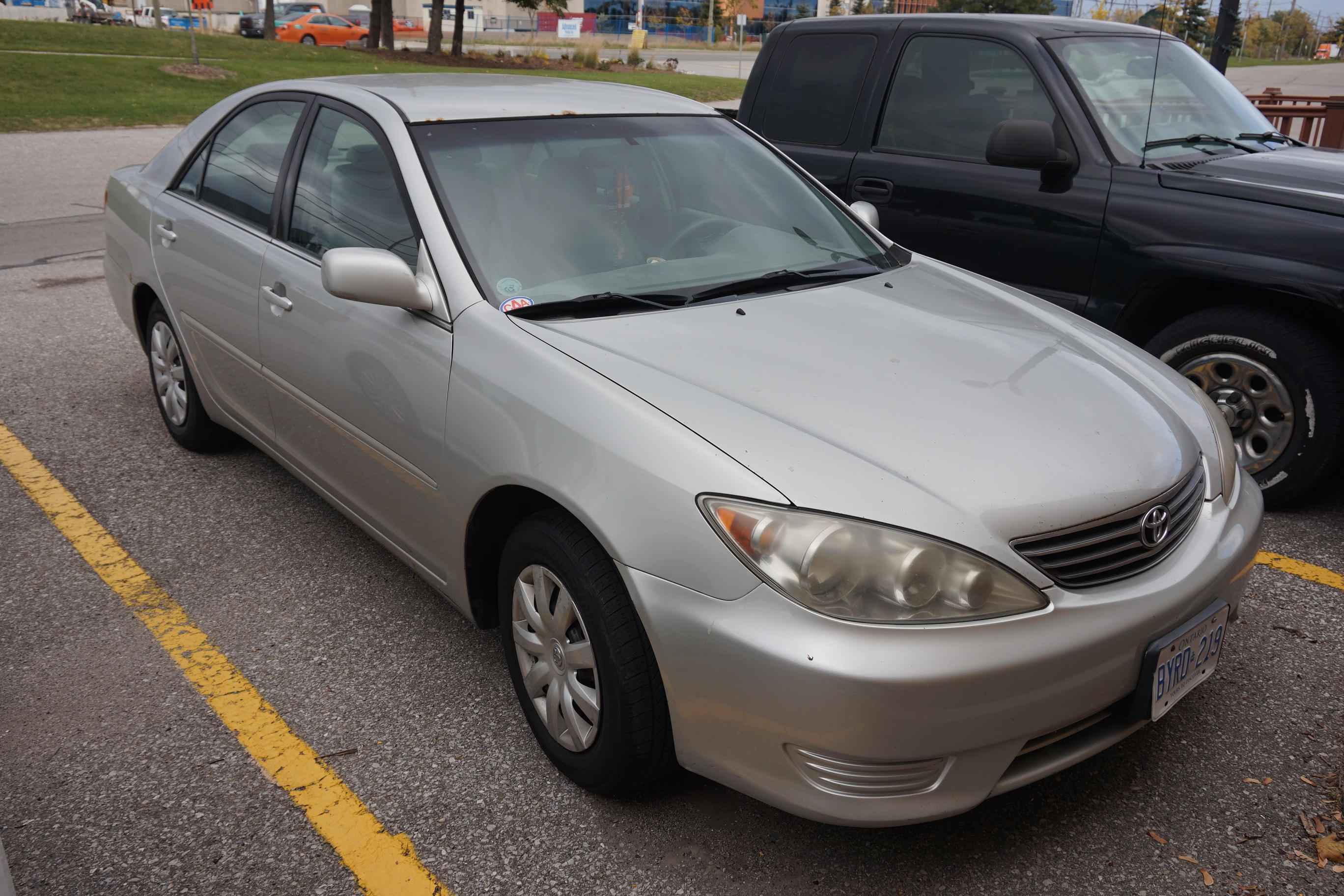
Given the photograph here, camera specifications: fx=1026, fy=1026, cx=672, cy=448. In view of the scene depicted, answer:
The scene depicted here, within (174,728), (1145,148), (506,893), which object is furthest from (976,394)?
(1145,148)

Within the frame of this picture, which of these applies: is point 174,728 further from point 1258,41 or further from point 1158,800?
point 1258,41

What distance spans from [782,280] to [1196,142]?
2.62 metres

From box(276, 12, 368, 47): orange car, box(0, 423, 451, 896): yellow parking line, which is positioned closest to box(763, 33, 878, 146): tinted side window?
box(0, 423, 451, 896): yellow parking line

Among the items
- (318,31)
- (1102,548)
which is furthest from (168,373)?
(318,31)

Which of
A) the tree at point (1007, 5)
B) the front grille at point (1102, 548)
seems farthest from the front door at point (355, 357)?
the tree at point (1007, 5)

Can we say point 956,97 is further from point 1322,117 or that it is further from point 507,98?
point 1322,117

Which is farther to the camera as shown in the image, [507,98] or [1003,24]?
[1003,24]

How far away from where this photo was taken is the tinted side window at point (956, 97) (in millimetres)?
4555

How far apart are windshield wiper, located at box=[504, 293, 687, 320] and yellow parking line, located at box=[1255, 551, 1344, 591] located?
2.23m

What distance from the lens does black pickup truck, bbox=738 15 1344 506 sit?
149 inches

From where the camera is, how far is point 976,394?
235 centimetres

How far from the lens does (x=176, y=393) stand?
172 inches

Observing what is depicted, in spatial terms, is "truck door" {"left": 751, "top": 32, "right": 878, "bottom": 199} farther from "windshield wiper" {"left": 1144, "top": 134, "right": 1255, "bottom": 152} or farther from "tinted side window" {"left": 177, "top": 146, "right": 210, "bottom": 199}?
"tinted side window" {"left": 177, "top": 146, "right": 210, "bottom": 199}

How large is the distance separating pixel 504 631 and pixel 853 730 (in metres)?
1.08
